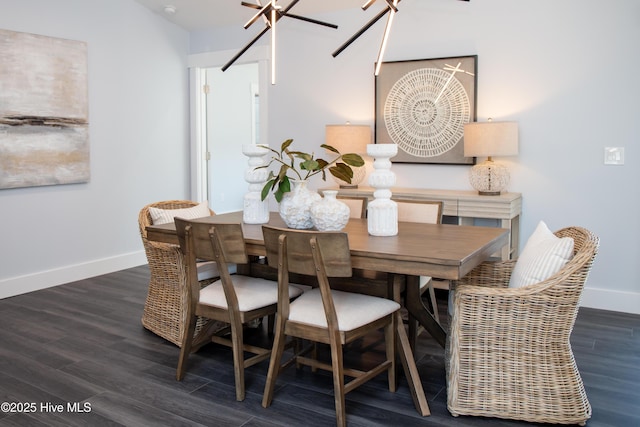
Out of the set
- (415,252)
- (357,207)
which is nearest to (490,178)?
(357,207)

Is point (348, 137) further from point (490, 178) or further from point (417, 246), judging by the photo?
point (417, 246)

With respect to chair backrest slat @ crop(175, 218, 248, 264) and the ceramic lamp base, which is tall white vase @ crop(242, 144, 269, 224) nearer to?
chair backrest slat @ crop(175, 218, 248, 264)

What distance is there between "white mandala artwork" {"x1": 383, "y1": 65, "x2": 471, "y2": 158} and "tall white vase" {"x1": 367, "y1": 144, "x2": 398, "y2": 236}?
1909mm

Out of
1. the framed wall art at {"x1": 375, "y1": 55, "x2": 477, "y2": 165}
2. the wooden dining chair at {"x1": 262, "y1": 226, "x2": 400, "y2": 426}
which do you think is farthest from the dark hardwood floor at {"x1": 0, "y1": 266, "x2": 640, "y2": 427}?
the framed wall art at {"x1": 375, "y1": 55, "x2": 477, "y2": 165}

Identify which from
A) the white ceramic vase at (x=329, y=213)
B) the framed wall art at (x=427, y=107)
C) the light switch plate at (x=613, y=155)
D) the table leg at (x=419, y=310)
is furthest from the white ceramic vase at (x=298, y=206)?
the light switch plate at (x=613, y=155)

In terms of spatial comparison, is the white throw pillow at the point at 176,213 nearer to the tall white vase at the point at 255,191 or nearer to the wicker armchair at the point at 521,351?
the tall white vase at the point at 255,191

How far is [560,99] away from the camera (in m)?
4.12

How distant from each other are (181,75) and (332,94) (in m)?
1.80

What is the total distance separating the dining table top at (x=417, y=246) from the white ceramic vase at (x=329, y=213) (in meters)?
0.11

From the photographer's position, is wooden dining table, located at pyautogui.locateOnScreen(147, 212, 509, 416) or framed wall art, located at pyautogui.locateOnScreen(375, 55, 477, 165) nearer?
wooden dining table, located at pyautogui.locateOnScreen(147, 212, 509, 416)

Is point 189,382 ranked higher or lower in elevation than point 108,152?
lower

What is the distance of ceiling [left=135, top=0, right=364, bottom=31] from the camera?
495cm

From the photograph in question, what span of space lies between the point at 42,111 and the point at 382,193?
317cm

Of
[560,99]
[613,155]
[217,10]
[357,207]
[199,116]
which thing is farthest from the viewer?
[199,116]
